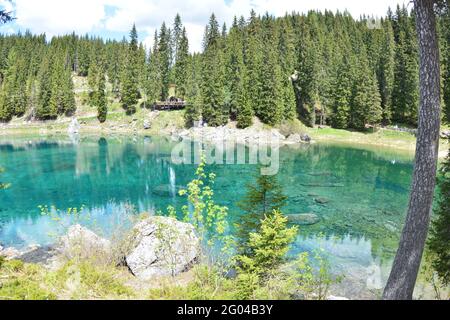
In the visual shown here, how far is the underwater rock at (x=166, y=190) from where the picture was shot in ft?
94.7

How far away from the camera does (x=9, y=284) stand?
297 inches

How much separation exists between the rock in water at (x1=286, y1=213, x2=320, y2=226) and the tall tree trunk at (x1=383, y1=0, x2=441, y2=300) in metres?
13.9

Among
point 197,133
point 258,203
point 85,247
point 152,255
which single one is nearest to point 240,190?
point 152,255

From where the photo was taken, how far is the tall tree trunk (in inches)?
285

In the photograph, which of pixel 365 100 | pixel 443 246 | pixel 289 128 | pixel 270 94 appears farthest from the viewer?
pixel 270 94

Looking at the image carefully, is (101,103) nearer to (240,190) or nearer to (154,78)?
(154,78)

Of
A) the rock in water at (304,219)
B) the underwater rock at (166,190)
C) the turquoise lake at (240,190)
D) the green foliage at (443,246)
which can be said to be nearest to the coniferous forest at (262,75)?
the turquoise lake at (240,190)

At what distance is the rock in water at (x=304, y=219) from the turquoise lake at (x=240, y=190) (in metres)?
0.53

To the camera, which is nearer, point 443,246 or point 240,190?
point 443,246

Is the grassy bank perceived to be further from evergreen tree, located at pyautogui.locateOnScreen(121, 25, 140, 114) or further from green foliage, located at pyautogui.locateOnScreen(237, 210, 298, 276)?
green foliage, located at pyautogui.locateOnScreen(237, 210, 298, 276)

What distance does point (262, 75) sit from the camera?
67000 mm

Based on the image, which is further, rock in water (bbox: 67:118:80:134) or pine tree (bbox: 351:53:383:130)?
rock in water (bbox: 67:118:80:134)

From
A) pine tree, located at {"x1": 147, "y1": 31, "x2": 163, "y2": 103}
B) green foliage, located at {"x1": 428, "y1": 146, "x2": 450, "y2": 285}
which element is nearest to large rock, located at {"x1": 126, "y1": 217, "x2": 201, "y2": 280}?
green foliage, located at {"x1": 428, "y1": 146, "x2": 450, "y2": 285}

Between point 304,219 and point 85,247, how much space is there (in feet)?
45.1
